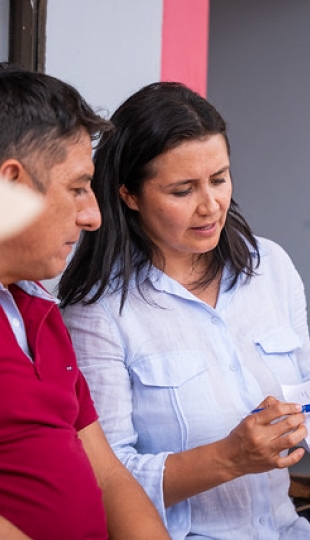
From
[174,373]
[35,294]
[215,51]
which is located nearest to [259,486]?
[174,373]

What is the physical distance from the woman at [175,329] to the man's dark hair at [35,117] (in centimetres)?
50

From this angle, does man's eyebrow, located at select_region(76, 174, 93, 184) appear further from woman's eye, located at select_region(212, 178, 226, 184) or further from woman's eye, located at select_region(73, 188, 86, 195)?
woman's eye, located at select_region(212, 178, 226, 184)

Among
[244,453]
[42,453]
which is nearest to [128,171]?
[244,453]

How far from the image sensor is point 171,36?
3186 millimetres

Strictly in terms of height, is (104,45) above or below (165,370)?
above

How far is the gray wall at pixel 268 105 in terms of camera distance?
16.3ft

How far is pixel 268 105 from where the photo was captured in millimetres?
5035

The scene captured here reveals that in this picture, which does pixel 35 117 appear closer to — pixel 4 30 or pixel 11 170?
pixel 11 170

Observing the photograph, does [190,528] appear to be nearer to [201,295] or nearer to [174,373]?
[174,373]

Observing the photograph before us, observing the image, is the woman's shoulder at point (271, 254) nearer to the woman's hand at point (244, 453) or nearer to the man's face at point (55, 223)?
the woman's hand at point (244, 453)

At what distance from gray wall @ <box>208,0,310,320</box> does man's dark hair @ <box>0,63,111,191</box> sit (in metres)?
3.49

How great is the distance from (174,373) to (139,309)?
0.59 feet

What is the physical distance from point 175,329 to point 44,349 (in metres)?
0.51

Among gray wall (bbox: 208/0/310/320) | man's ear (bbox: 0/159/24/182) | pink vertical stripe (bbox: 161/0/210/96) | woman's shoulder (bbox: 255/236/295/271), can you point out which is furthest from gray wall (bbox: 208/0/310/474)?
man's ear (bbox: 0/159/24/182)
